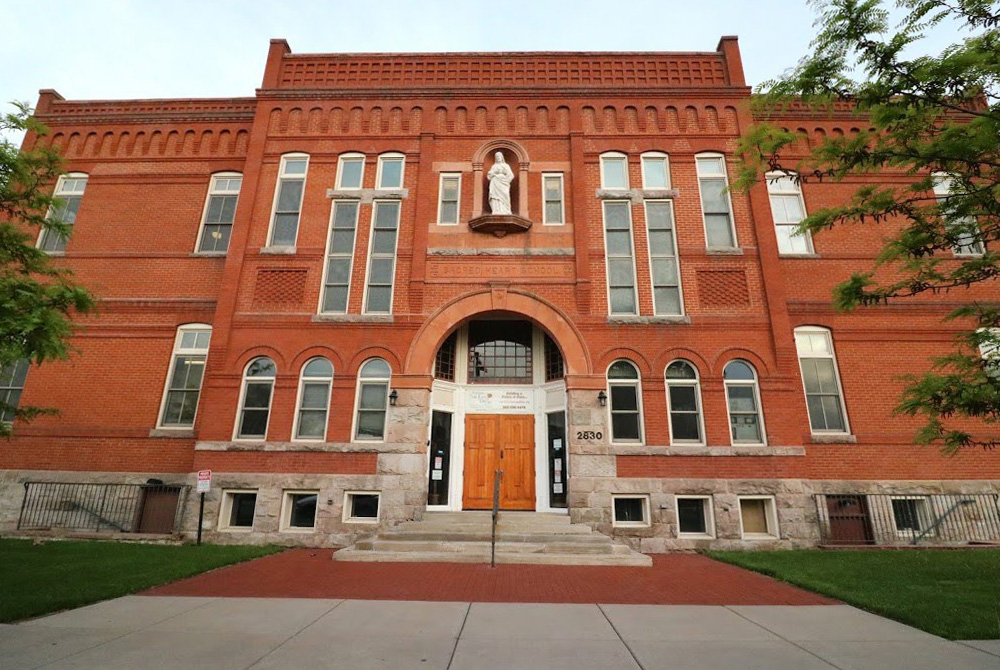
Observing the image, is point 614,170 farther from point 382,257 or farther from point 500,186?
point 382,257

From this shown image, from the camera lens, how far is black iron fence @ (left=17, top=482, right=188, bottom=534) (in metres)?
12.0

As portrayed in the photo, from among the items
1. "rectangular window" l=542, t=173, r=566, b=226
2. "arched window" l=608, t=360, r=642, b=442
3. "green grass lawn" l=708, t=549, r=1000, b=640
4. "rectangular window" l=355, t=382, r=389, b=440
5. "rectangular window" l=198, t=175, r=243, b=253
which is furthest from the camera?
"rectangular window" l=198, t=175, r=243, b=253

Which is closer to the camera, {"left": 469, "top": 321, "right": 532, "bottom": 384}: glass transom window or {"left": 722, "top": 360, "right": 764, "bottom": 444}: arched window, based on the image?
{"left": 722, "top": 360, "right": 764, "bottom": 444}: arched window

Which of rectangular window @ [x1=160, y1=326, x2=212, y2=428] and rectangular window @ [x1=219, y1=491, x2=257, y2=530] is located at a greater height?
rectangular window @ [x1=160, y1=326, x2=212, y2=428]

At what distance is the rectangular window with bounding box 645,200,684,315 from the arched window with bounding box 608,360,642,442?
181cm

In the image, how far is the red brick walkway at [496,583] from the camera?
22.5 feet

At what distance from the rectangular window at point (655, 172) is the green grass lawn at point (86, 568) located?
1315 cm

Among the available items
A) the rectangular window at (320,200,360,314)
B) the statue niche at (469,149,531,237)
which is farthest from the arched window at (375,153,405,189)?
the statue niche at (469,149,531,237)

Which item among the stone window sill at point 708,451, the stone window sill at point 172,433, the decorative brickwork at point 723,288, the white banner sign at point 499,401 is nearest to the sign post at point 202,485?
the stone window sill at point 172,433

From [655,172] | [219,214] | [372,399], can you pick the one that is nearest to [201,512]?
[372,399]

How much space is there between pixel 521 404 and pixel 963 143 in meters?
9.94

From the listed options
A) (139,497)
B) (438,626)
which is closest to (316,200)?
(139,497)

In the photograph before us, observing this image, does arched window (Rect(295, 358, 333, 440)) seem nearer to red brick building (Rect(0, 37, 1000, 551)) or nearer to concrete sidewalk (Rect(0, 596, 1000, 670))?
red brick building (Rect(0, 37, 1000, 551))

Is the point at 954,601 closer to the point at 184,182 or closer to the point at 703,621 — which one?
the point at 703,621
